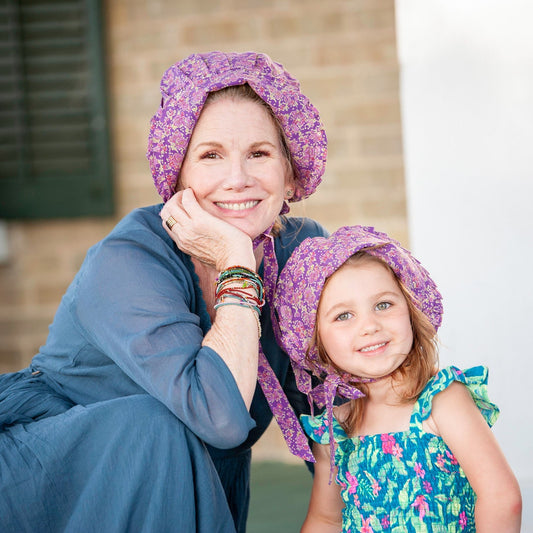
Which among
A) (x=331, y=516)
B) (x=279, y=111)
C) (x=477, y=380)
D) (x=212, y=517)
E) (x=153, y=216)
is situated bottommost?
(x=331, y=516)

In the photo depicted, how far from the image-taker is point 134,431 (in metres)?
1.97

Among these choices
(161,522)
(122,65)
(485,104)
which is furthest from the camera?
(122,65)

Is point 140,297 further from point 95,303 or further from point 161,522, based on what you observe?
point 161,522

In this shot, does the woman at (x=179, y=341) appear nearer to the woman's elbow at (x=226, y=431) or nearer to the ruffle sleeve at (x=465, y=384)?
the woman's elbow at (x=226, y=431)

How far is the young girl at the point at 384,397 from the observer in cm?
211

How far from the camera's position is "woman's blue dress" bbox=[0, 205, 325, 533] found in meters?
1.95

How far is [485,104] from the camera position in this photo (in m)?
3.13

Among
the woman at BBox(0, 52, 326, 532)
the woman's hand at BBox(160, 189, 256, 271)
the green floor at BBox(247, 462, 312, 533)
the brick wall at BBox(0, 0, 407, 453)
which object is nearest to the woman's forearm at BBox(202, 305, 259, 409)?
the woman at BBox(0, 52, 326, 532)

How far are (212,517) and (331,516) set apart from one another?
50 centimetres

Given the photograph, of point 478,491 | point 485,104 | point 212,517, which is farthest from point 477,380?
point 485,104

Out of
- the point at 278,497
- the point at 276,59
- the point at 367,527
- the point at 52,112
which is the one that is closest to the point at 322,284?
the point at 367,527

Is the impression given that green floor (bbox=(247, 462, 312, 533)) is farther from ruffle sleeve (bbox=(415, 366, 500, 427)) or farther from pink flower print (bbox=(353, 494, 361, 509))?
ruffle sleeve (bbox=(415, 366, 500, 427))

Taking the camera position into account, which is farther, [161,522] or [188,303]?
[188,303]

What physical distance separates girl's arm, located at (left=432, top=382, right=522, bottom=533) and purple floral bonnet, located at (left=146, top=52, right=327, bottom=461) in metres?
0.40
